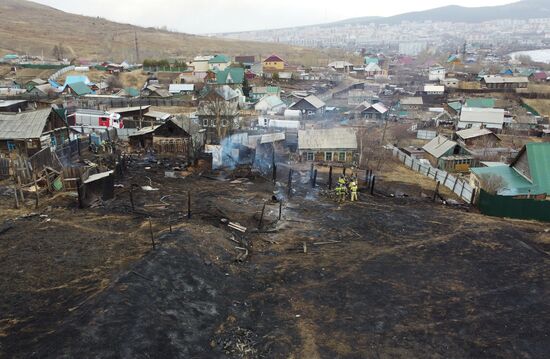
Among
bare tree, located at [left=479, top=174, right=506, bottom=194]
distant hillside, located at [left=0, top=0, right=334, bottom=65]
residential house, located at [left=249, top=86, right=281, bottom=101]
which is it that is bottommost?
bare tree, located at [left=479, top=174, right=506, bottom=194]

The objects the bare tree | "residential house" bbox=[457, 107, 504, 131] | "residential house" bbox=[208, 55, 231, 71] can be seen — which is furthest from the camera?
"residential house" bbox=[208, 55, 231, 71]

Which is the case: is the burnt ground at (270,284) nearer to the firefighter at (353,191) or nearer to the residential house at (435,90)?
the firefighter at (353,191)

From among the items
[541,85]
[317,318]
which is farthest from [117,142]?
[541,85]

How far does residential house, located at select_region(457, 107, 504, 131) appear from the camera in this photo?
51.3m

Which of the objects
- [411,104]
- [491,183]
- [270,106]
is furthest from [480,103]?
[491,183]

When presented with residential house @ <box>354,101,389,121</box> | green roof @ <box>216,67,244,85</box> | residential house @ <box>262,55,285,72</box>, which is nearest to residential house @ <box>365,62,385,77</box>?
residential house @ <box>262,55,285,72</box>

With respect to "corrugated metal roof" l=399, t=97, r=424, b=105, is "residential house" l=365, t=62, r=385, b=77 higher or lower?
higher

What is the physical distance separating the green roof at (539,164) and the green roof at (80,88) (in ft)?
188

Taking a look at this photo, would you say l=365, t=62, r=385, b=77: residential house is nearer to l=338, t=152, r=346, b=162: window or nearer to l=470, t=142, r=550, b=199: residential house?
l=338, t=152, r=346, b=162: window

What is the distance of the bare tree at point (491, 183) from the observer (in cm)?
2462

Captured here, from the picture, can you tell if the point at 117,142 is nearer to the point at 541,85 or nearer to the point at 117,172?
the point at 117,172

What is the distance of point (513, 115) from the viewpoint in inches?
2211

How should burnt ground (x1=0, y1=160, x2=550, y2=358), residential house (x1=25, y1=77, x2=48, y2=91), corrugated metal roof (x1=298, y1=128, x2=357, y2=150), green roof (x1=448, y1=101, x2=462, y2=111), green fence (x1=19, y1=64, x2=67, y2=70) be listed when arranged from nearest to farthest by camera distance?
1. burnt ground (x1=0, y1=160, x2=550, y2=358)
2. corrugated metal roof (x1=298, y1=128, x2=357, y2=150)
3. green roof (x1=448, y1=101, x2=462, y2=111)
4. residential house (x1=25, y1=77, x2=48, y2=91)
5. green fence (x1=19, y1=64, x2=67, y2=70)

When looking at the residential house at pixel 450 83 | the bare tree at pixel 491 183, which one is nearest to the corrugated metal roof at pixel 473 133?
the bare tree at pixel 491 183
